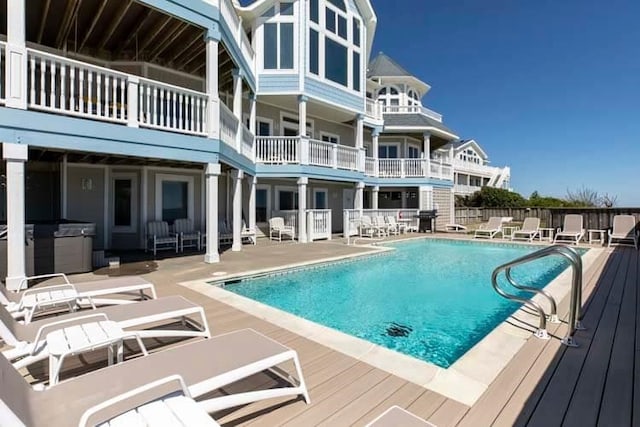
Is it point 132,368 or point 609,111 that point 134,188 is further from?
point 609,111

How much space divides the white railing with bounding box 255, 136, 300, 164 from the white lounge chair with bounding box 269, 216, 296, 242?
2.41m

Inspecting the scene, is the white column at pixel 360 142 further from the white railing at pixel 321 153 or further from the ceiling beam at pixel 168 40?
the ceiling beam at pixel 168 40

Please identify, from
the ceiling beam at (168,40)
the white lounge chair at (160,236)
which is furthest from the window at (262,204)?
the ceiling beam at (168,40)

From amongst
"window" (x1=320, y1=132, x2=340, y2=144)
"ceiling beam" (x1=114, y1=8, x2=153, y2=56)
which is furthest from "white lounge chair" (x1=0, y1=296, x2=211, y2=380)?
"window" (x1=320, y1=132, x2=340, y2=144)

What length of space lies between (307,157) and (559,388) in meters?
11.8

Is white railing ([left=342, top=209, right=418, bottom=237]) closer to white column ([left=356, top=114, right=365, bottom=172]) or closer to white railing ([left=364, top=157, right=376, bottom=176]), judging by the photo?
white railing ([left=364, top=157, right=376, bottom=176])

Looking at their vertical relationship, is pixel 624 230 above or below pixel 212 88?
below

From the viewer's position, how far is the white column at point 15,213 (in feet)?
19.4

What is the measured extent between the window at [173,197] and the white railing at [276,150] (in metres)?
2.98

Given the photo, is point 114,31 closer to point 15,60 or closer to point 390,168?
point 15,60

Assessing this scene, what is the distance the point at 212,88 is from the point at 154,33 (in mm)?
2609

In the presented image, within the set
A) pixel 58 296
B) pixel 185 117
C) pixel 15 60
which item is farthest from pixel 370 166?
pixel 58 296

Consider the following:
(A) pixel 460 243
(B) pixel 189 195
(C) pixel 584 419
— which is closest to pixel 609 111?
(A) pixel 460 243

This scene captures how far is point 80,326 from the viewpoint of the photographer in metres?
3.15
